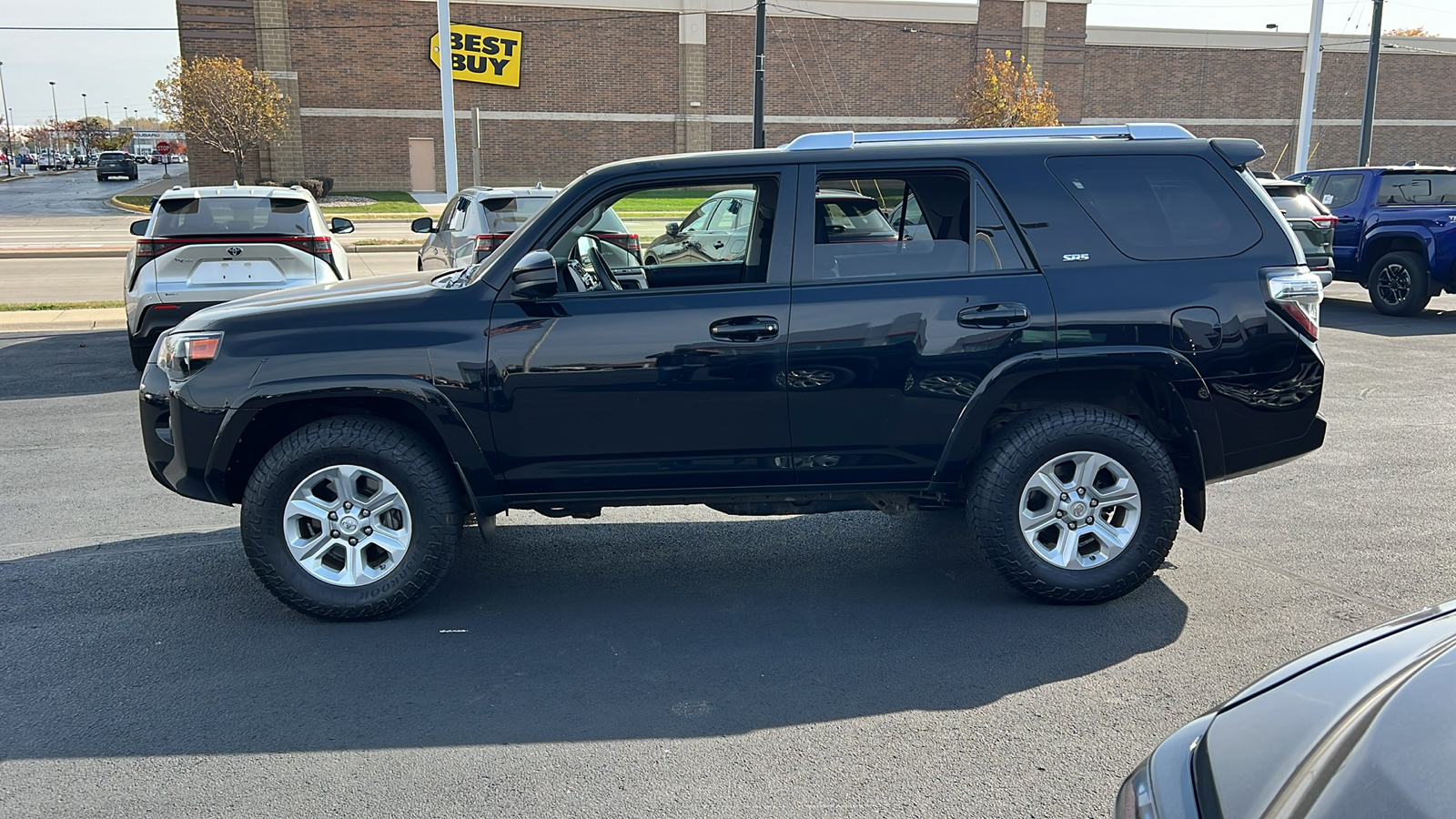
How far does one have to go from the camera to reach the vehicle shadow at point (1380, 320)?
13281 millimetres

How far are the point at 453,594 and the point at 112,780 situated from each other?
5.97 feet

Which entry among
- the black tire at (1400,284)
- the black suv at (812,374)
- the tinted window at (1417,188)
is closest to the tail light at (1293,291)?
the black suv at (812,374)

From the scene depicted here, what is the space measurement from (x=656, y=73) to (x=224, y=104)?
1620cm

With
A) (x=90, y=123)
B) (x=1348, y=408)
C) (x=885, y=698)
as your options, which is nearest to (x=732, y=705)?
(x=885, y=698)

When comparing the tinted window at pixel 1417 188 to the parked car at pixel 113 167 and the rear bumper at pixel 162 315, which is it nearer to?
the rear bumper at pixel 162 315

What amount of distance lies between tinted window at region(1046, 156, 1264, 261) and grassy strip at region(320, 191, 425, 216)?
33260 mm

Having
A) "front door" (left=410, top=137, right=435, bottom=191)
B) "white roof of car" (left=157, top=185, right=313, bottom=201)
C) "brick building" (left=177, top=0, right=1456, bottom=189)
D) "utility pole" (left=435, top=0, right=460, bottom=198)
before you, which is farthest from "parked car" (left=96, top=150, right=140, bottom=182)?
"white roof of car" (left=157, top=185, right=313, bottom=201)

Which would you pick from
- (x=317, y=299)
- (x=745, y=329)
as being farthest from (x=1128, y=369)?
(x=317, y=299)

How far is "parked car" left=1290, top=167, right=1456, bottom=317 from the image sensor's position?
14.1 metres

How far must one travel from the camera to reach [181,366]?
190 inches

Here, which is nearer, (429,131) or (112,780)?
(112,780)

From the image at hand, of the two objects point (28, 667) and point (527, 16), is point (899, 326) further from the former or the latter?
point (527, 16)

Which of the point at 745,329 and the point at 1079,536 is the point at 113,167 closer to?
the point at 745,329

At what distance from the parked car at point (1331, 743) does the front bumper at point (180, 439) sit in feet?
13.0
